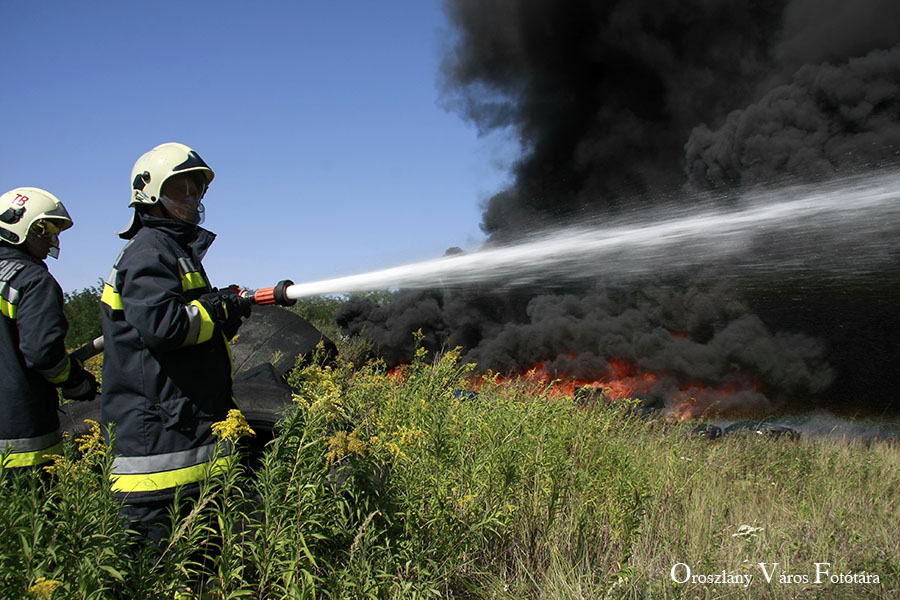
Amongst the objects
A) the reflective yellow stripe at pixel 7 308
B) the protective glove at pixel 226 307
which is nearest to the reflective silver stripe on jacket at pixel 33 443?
the reflective yellow stripe at pixel 7 308

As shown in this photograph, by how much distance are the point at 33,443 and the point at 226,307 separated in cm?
133

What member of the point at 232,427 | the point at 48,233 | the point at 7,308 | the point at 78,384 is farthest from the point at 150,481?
the point at 48,233

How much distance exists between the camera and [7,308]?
129 inches

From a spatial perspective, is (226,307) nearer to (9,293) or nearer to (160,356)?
(160,356)

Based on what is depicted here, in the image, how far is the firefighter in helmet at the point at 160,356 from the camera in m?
2.59

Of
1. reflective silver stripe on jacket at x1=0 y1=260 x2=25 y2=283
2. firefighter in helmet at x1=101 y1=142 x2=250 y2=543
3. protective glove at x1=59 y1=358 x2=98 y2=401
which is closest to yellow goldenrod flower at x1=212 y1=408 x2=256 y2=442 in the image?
firefighter in helmet at x1=101 y1=142 x2=250 y2=543

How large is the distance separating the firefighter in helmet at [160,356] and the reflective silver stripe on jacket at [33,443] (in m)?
0.86

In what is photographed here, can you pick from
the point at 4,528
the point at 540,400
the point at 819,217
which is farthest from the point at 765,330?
the point at 4,528

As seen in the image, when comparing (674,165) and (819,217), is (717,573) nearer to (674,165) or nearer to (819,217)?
(819,217)

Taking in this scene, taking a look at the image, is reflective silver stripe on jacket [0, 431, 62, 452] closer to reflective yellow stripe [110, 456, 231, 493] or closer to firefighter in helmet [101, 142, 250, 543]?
firefighter in helmet [101, 142, 250, 543]

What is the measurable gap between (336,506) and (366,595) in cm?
34

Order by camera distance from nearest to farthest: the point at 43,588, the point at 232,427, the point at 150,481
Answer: the point at 43,588
the point at 232,427
the point at 150,481

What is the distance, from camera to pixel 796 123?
10.5m

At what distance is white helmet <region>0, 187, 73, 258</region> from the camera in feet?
11.4
